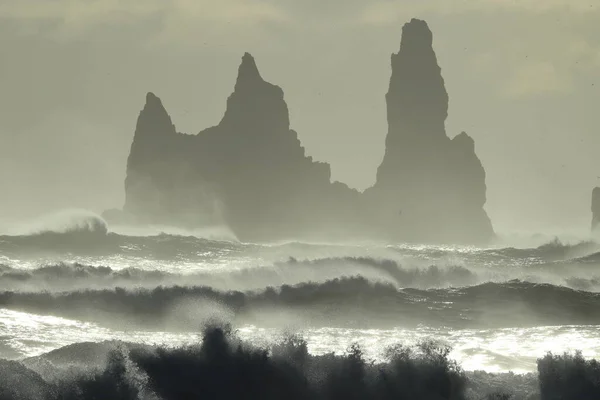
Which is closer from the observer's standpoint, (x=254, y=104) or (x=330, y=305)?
(x=330, y=305)

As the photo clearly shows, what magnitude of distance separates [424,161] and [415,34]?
48.6ft

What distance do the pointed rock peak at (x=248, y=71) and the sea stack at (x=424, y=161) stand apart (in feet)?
57.3

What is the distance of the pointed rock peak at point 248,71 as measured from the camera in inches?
4173

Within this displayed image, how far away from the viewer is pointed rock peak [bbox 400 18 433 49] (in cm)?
11456

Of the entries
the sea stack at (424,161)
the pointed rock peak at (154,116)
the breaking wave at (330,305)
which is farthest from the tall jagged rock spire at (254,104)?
the breaking wave at (330,305)

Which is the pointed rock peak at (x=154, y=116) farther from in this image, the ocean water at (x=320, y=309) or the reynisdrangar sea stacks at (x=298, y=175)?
the ocean water at (x=320, y=309)

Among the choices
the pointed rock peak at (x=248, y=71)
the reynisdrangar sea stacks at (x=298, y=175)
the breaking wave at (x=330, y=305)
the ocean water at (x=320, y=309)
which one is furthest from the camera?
the reynisdrangar sea stacks at (x=298, y=175)

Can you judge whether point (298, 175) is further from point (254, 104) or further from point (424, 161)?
point (424, 161)

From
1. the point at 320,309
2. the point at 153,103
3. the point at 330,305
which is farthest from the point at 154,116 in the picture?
the point at 320,309

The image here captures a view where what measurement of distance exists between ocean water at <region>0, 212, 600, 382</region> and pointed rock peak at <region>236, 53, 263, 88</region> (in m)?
62.3

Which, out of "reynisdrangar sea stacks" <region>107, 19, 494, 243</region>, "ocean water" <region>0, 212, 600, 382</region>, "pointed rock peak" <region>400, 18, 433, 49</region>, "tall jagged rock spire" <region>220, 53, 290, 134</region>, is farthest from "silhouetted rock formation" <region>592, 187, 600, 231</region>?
"ocean water" <region>0, 212, 600, 382</region>

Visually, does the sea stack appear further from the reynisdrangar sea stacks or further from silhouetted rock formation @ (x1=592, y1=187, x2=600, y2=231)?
silhouetted rock formation @ (x1=592, y1=187, x2=600, y2=231)

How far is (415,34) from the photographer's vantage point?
4515 inches

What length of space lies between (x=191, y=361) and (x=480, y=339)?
30.4 ft
